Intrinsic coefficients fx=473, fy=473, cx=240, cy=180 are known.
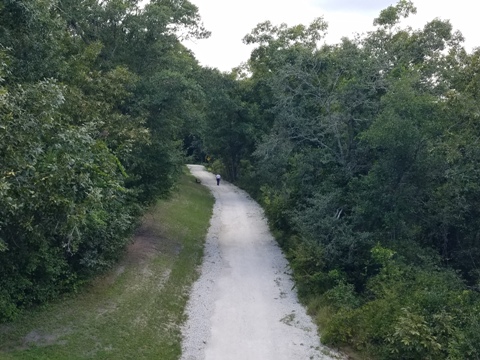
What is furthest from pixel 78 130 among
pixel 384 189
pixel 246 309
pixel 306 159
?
pixel 306 159

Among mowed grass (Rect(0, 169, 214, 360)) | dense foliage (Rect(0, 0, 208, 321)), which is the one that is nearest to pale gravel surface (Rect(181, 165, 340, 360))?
mowed grass (Rect(0, 169, 214, 360))

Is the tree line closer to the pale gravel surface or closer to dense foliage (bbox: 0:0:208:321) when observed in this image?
dense foliage (bbox: 0:0:208:321)

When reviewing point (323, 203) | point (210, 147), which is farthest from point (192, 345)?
point (210, 147)

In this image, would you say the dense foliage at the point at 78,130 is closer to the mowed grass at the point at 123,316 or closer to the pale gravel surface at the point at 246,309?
the mowed grass at the point at 123,316

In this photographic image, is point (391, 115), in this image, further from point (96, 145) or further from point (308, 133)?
point (96, 145)

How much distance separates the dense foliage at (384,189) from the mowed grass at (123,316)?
4.39m

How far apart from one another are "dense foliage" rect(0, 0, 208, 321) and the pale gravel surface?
3685mm

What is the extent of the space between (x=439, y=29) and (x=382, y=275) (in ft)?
48.4

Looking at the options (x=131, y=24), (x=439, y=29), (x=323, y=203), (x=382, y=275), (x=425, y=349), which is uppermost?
(x=439, y=29)

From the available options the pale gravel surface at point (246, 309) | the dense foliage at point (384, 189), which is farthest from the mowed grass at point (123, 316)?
the dense foliage at point (384, 189)

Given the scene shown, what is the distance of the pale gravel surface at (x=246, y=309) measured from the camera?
1214 cm

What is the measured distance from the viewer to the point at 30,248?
1205cm

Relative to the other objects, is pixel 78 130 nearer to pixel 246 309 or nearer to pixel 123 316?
pixel 123 316

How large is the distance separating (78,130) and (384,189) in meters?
10.8
